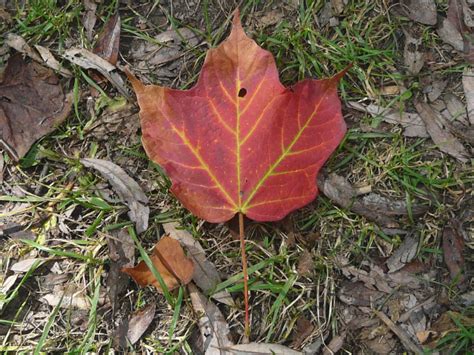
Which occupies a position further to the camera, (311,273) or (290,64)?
(290,64)

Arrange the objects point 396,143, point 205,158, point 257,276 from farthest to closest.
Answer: point 396,143
point 257,276
point 205,158

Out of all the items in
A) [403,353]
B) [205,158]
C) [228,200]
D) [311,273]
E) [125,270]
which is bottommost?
[403,353]

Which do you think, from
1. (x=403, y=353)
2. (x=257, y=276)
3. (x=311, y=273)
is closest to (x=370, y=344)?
(x=403, y=353)

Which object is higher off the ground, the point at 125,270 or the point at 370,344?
the point at 125,270

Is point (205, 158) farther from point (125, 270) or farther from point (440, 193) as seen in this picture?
point (440, 193)

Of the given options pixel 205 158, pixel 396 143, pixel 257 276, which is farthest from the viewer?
pixel 396 143

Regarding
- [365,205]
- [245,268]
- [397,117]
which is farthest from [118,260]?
[397,117]

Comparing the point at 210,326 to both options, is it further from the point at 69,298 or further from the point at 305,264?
the point at 69,298
